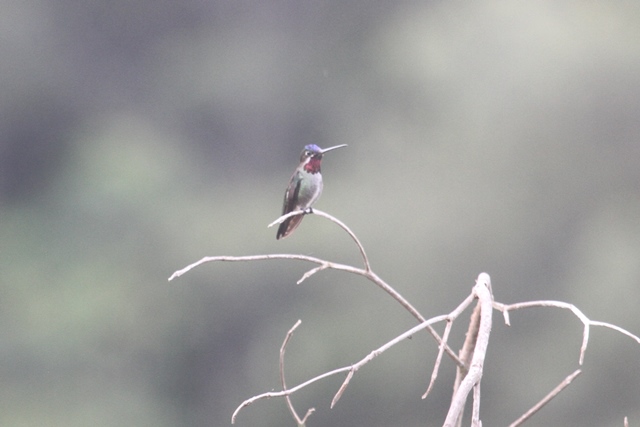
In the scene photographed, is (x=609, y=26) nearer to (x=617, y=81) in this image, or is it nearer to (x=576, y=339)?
(x=617, y=81)

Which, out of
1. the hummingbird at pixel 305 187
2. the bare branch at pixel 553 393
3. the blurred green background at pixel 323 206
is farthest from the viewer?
the blurred green background at pixel 323 206

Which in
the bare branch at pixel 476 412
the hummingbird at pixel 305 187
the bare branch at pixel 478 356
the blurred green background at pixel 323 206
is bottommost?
the bare branch at pixel 476 412

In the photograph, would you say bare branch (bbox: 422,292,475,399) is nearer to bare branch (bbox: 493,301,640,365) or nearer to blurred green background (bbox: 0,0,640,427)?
bare branch (bbox: 493,301,640,365)

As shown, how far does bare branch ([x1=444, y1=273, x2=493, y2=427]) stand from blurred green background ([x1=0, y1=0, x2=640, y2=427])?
10.6ft

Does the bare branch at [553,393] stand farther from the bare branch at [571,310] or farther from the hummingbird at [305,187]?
the hummingbird at [305,187]

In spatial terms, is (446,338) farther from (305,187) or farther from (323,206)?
(323,206)

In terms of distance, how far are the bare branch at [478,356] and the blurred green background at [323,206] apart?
3222 millimetres

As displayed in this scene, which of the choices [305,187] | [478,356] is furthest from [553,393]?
[305,187]

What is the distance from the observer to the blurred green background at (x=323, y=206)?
4164 millimetres

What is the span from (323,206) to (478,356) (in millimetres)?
3763

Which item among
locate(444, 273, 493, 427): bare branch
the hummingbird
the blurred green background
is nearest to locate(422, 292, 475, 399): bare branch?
locate(444, 273, 493, 427): bare branch

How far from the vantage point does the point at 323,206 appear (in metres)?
4.40

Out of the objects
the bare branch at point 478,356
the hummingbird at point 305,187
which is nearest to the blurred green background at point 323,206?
the hummingbird at point 305,187

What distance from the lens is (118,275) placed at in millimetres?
4465
